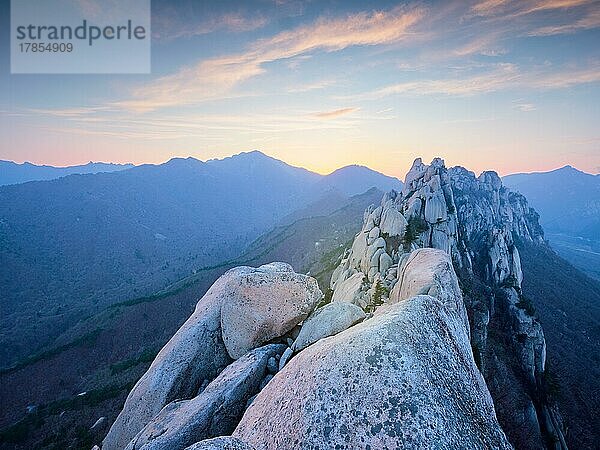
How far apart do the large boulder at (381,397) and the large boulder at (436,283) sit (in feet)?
11.0

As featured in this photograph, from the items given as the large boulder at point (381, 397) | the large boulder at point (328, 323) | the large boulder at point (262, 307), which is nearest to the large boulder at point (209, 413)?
the large boulder at point (328, 323)

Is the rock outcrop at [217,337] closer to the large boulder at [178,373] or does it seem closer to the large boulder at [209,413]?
the large boulder at [178,373]

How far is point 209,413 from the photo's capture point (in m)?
11.6

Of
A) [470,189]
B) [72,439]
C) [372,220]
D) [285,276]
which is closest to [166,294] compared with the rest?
[72,439]

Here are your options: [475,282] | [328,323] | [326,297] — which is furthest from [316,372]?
[475,282]

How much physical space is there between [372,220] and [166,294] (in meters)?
106

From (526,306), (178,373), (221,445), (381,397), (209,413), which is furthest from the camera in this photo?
(526,306)

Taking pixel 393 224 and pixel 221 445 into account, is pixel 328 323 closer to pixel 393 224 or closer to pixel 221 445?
pixel 221 445

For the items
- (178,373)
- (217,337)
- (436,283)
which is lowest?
(178,373)

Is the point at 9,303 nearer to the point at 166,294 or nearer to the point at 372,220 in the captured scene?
the point at 166,294

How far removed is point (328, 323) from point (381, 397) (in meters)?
6.32

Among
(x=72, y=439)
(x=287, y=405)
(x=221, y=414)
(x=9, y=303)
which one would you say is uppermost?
(x=287, y=405)

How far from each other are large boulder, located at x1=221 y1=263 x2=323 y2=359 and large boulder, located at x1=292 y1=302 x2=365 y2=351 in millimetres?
1687

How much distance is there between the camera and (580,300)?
110000 mm
